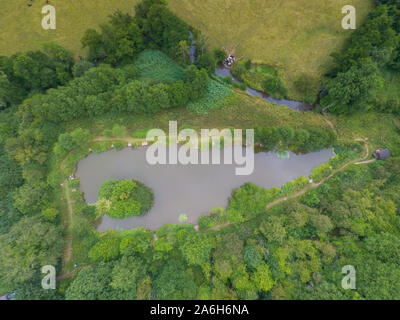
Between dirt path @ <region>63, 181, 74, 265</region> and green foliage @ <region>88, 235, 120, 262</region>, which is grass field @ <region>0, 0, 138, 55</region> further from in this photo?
green foliage @ <region>88, 235, 120, 262</region>

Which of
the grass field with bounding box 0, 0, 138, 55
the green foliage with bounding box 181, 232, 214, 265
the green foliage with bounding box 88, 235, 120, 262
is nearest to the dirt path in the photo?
the green foliage with bounding box 88, 235, 120, 262

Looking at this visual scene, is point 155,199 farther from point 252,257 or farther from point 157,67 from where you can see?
point 157,67

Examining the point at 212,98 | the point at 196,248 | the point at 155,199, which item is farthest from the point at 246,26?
the point at 196,248

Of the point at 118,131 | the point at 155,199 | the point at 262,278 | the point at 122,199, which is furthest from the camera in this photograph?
the point at 118,131

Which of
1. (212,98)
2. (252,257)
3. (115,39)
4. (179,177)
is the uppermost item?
(115,39)

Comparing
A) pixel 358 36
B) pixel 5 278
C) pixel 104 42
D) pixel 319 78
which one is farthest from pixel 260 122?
pixel 5 278
